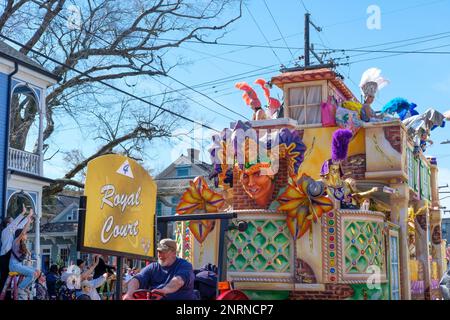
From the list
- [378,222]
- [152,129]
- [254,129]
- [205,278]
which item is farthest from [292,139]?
[152,129]

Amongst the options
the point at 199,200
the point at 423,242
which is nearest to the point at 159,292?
the point at 199,200

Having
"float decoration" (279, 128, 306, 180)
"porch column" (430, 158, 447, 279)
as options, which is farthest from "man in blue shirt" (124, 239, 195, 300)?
"porch column" (430, 158, 447, 279)

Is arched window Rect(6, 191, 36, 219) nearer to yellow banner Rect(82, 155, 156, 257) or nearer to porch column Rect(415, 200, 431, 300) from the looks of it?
porch column Rect(415, 200, 431, 300)

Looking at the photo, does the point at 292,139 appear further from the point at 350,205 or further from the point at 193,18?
the point at 193,18

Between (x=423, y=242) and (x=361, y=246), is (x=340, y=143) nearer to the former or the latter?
(x=361, y=246)

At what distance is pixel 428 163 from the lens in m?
19.1

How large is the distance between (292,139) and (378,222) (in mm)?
2495

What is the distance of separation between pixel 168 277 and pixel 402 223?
30.5 ft

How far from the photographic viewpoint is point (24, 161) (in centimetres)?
1781

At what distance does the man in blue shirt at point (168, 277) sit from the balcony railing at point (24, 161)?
1169 cm

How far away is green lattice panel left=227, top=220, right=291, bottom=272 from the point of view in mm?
11938

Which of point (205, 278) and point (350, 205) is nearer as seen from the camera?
point (205, 278)

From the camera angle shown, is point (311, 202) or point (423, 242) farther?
point (423, 242)

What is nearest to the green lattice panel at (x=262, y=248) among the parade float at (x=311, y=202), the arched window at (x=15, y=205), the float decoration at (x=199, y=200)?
the parade float at (x=311, y=202)
